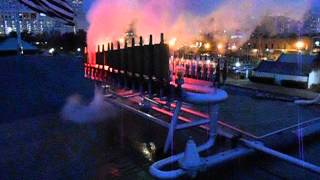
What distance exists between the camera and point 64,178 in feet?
18.5

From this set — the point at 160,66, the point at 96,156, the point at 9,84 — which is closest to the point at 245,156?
the point at 160,66

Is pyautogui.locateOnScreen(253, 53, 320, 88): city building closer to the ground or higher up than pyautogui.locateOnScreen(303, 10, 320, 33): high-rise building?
closer to the ground

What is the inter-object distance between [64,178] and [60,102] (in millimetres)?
5432

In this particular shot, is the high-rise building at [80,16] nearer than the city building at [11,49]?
Yes

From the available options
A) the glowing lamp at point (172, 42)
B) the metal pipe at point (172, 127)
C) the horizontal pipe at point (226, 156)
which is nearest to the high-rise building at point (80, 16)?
the glowing lamp at point (172, 42)

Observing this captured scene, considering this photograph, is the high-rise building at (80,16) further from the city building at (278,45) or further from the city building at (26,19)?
the city building at (278,45)

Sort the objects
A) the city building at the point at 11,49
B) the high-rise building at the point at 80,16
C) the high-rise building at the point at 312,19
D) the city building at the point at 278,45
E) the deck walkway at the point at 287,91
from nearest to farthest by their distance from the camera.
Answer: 1. the high-rise building at the point at 312,19
2. the high-rise building at the point at 80,16
3. the deck walkway at the point at 287,91
4. the city building at the point at 11,49
5. the city building at the point at 278,45

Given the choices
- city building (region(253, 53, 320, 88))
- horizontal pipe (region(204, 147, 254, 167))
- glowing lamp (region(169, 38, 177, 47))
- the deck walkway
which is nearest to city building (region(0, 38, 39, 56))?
the deck walkway

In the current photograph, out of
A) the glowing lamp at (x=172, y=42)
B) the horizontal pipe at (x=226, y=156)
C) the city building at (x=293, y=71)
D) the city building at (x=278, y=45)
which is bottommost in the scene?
the horizontal pipe at (x=226, y=156)

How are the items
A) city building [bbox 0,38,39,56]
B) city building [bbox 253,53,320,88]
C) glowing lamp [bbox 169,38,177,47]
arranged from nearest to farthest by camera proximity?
1. glowing lamp [bbox 169,38,177,47]
2. city building [bbox 253,53,320,88]
3. city building [bbox 0,38,39,56]

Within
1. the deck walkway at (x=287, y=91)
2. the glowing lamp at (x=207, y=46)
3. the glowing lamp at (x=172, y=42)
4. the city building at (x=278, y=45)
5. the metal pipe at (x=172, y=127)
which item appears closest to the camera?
the metal pipe at (x=172, y=127)

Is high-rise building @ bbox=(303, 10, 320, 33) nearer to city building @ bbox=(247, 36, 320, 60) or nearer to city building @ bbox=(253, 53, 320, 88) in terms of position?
city building @ bbox=(253, 53, 320, 88)

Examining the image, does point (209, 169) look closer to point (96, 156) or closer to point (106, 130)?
point (96, 156)

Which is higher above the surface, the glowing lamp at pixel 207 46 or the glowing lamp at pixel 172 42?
the glowing lamp at pixel 207 46
